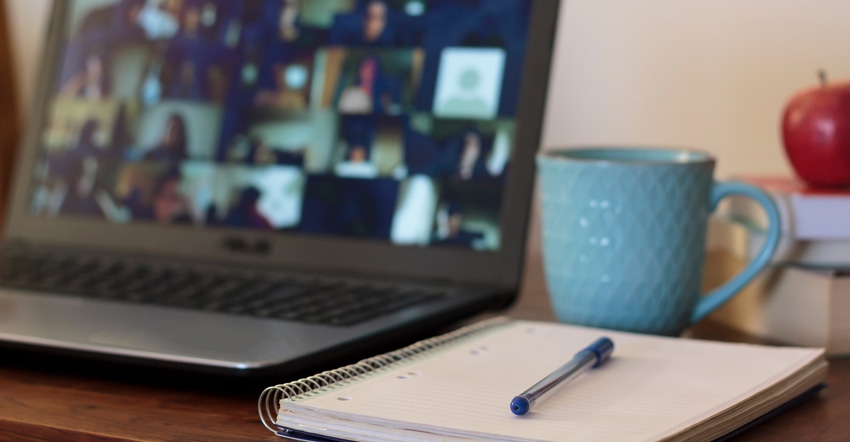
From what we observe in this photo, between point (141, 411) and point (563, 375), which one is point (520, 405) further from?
point (141, 411)

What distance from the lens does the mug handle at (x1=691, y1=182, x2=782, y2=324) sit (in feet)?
1.87

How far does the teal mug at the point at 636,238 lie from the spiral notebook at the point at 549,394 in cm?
6

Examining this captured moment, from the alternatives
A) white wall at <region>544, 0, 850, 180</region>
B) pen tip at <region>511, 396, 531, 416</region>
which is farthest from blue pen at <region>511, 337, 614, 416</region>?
white wall at <region>544, 0, 850, 180</region>

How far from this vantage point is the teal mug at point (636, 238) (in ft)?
1.82

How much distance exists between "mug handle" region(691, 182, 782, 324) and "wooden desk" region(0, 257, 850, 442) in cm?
8

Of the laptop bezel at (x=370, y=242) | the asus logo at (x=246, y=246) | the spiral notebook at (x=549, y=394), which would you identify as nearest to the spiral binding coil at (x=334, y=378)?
the spiral notebook at (x=549, y=394)

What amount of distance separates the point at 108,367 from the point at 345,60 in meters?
0.37

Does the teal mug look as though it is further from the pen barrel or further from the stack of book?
the pen barrel

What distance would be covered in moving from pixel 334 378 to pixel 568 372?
0.38ft

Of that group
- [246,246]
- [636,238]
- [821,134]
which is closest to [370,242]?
[246,246]

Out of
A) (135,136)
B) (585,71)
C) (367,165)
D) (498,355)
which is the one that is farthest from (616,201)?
(135,136)

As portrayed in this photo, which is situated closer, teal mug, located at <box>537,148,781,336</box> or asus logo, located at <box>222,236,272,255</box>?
teal mug, located at <box>537,148,781,336</box>

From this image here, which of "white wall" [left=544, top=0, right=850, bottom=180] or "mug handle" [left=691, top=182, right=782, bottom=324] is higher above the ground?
"white wall" [left=544, top=0, right=850, bottom=180]

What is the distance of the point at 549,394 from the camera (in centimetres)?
40
